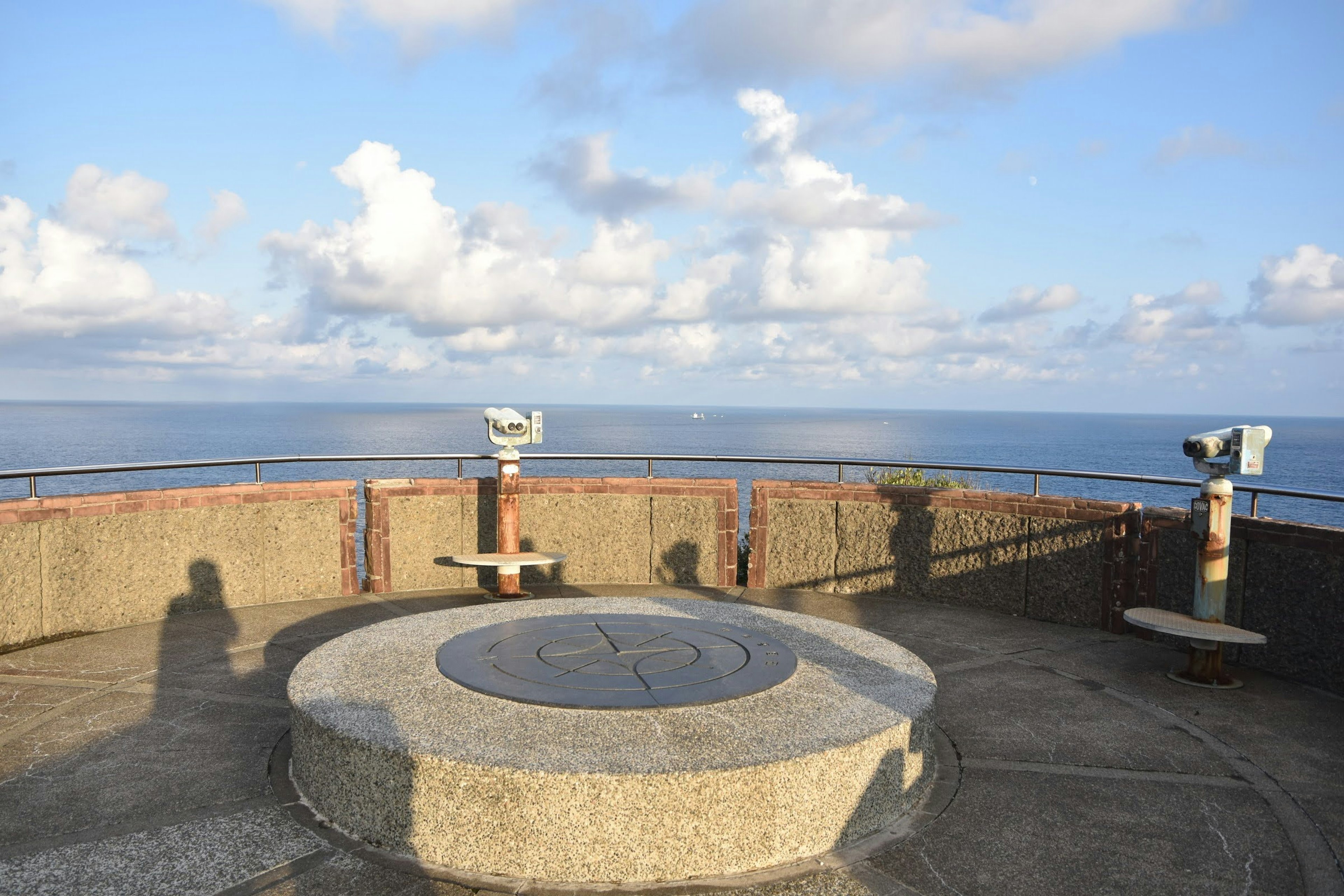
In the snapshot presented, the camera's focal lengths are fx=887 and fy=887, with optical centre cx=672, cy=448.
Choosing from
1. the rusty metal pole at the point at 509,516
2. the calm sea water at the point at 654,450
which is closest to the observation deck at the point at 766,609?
the rusty metal pole at the point at 509,516

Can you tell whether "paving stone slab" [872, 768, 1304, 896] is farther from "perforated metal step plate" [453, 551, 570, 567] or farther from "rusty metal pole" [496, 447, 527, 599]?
"rusty metal pole" [496, 447, 527, 599]

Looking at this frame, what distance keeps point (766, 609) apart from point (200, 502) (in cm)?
535

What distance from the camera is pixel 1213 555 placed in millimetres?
6652

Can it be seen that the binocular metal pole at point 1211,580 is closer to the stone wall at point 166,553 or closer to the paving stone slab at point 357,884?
the paving stone slab at point 357,884

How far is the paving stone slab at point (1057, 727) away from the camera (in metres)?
5.07

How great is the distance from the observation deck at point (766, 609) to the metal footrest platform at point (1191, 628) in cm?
40

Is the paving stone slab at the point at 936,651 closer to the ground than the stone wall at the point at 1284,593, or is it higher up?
closer to the ground

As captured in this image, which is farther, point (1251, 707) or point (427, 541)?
point (427, 541)

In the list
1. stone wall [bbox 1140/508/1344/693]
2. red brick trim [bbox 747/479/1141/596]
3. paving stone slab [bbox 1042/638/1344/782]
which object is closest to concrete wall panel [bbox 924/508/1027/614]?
red brick trim [bbox 747/479/1141/596]

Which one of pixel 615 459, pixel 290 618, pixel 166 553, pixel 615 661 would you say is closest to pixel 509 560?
pixel 615 459

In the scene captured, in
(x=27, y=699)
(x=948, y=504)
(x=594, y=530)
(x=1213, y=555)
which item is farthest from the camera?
(x=594, y=530)

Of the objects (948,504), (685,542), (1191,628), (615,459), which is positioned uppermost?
(615,459)

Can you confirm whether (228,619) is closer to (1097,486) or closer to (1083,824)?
(1083,824)

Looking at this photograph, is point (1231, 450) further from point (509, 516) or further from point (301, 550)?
point (301, 550)
